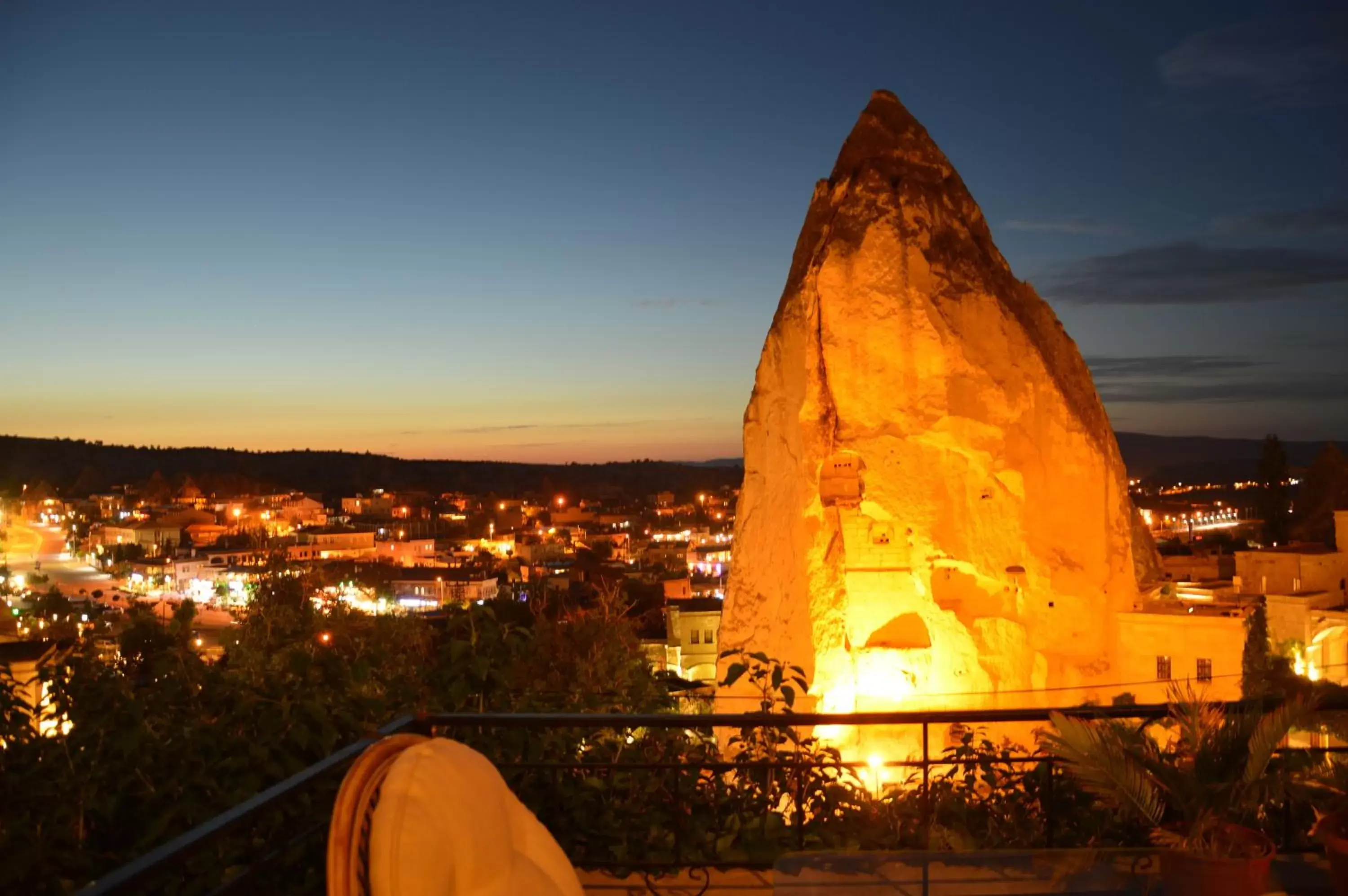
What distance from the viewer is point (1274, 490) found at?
45.8m

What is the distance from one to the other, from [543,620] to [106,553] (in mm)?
73936

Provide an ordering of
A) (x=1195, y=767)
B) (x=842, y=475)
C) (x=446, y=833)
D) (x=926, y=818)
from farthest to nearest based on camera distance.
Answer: (x=842, y=475)
(x=926, y=818)
(x=1195, y=767)
(x=446, y=833)

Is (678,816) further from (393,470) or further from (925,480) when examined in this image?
(393,470)

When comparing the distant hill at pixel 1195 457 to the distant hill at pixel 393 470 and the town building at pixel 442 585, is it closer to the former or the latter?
the distant hill at pixel 393 470

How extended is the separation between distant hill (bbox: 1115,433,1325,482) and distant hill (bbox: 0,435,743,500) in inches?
2253

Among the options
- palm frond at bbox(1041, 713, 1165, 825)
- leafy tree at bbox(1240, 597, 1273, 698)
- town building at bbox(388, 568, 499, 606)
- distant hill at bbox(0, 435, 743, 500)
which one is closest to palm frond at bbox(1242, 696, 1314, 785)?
palm frond at bbox(1041, 713, 1165, 825)

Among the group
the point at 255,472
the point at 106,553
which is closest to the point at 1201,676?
the point at 106,553

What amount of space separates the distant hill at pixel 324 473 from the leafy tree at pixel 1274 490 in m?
74.8

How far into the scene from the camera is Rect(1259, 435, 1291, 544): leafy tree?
44.9m

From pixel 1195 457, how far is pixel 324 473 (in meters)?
125

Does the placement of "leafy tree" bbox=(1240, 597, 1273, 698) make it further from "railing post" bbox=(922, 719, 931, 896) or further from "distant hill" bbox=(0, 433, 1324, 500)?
"distant hill" bbox=(0, 433, 1324, 500)

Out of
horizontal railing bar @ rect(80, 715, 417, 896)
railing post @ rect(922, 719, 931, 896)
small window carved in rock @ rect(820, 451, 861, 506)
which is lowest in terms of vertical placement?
railing post @ rect(922, 719, 931, 896)

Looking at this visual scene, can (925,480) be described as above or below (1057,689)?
above

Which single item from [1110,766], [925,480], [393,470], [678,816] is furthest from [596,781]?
[393,470]
